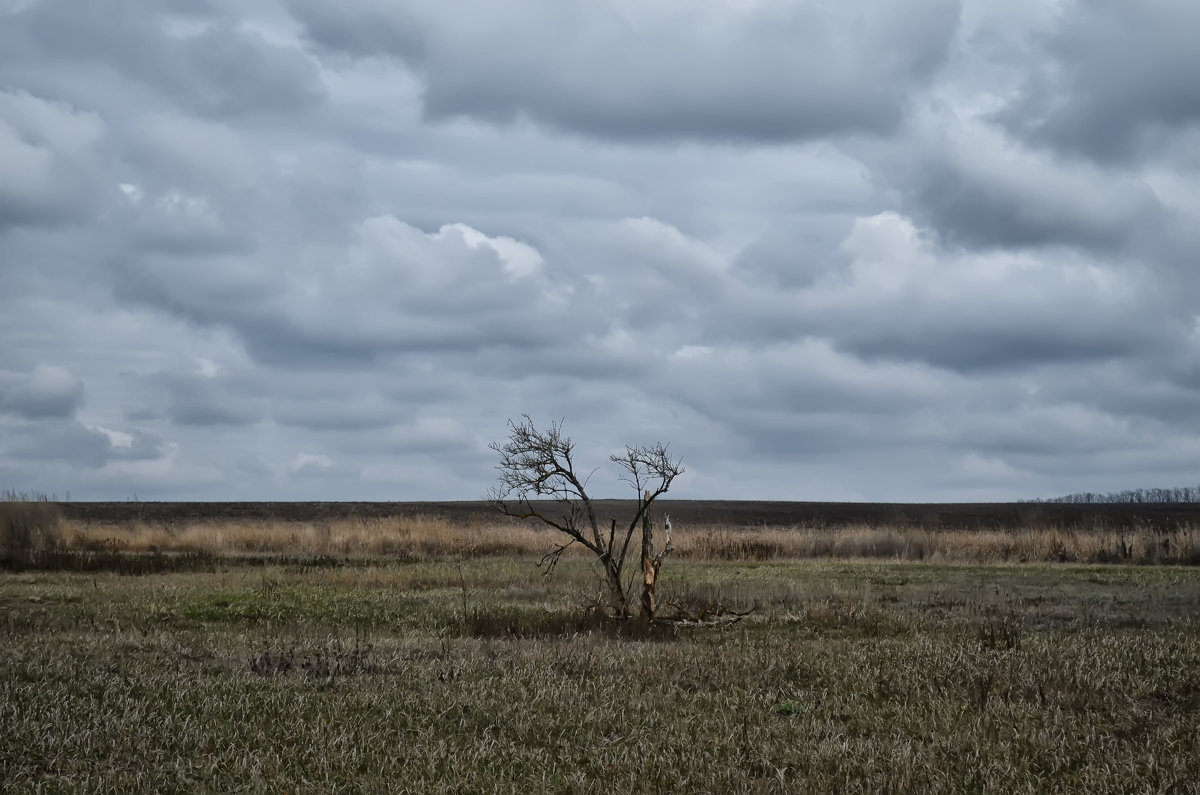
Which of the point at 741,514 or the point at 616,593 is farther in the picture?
Answer: the point at 741,514

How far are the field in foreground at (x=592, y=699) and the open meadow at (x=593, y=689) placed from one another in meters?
0.04

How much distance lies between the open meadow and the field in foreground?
0.13ft

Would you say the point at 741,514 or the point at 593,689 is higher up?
the point at 593,689

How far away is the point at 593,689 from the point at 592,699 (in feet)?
1.49

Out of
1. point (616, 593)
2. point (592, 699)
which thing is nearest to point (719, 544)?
point (616, 593)

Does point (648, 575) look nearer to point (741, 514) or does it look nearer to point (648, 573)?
point (648, 573)

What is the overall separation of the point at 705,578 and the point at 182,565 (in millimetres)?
16260

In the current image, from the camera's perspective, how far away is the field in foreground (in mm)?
8219

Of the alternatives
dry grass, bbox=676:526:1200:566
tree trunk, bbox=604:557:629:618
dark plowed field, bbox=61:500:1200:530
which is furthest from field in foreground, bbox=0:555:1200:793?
dark plowed field, bbox=61:500:1200:530

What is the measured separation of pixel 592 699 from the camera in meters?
10.9

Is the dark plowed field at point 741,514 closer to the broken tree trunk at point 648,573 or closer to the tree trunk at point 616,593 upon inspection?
the tree trunk at point 616,593

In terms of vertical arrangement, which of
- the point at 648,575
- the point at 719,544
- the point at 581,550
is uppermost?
the point at 648,575

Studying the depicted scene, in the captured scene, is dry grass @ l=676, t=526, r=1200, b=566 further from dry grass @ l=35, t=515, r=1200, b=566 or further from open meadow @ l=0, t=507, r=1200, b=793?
open meadow @ l=0, t=507, r=1200, b=793

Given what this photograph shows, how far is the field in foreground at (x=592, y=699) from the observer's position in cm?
822
